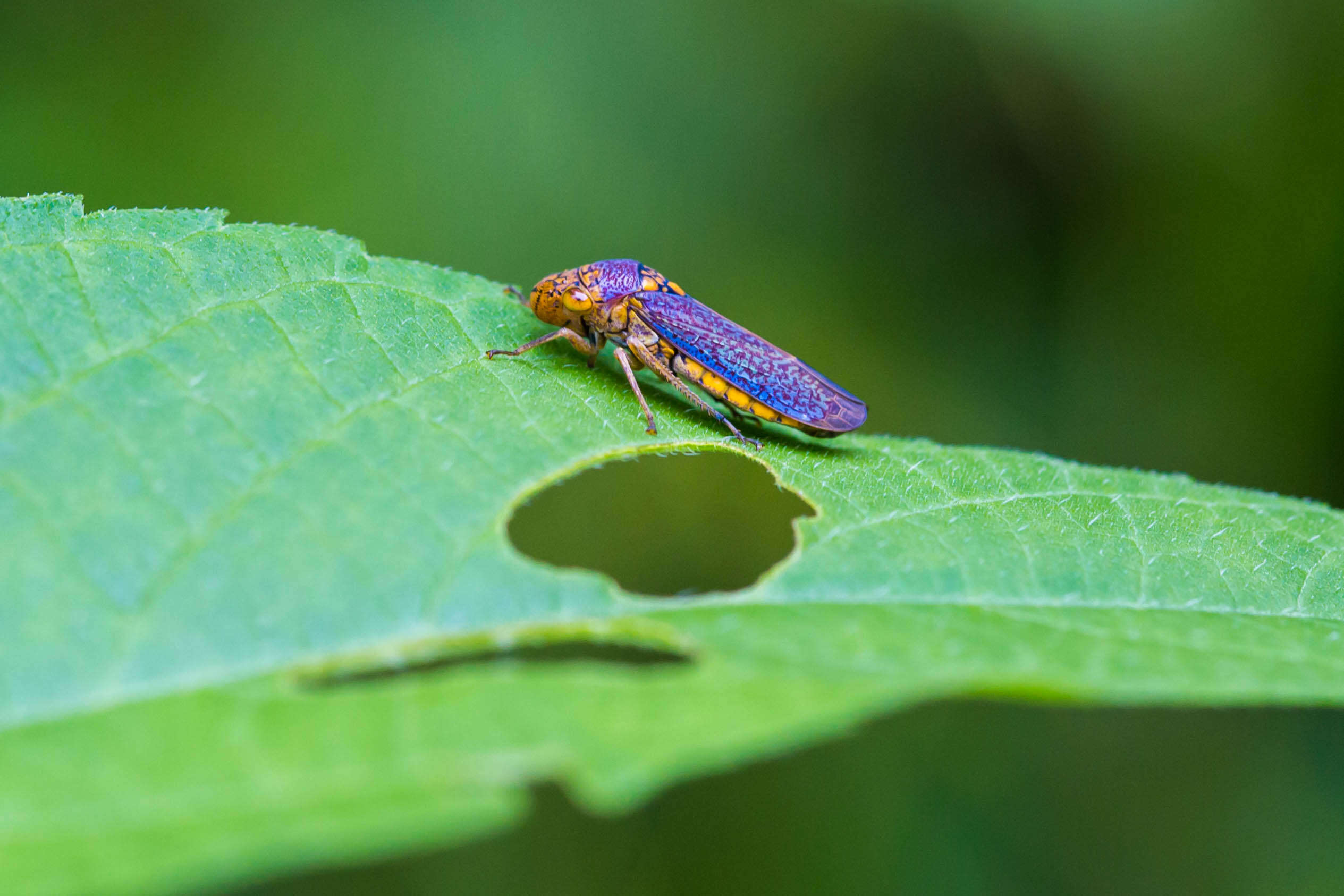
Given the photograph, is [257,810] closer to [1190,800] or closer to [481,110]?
[1190,800]

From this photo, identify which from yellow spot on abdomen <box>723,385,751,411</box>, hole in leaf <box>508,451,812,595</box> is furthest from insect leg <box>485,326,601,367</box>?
hole in leaf <box>508,451,812,595</box>

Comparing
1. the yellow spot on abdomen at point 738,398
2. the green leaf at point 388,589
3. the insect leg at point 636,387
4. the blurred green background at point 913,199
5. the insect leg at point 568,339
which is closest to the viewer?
the green leaf at point 388,589

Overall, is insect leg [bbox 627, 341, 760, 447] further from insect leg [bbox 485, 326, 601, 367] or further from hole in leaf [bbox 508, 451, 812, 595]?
hole in leaf [bbox 508, 451, 812, 595]

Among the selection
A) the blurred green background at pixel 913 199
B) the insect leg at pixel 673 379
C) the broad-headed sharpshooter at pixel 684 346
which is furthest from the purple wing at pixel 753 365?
the blurred green background at pixel 913 199

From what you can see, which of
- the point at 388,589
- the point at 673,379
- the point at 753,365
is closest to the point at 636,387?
the point at 673,379

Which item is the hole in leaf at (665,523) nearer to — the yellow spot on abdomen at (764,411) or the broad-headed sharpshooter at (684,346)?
the broad-headed sharpshooter at (684,346)

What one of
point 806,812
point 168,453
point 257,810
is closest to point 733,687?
point 257,810
